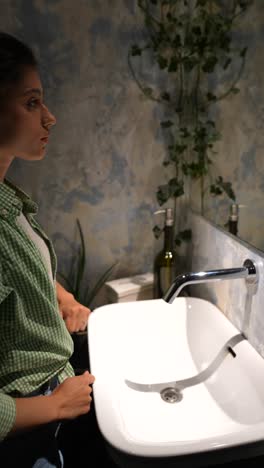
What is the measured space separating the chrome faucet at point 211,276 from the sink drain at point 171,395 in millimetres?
260

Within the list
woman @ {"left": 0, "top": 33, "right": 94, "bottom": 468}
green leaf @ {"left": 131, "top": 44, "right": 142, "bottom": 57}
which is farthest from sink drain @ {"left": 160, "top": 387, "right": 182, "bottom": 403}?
green leaf @ {"left": 131, "top": 44, "right": 142, "bottom": 57}

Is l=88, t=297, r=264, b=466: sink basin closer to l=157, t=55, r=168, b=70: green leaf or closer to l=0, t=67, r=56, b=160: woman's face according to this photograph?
l=0, t=67, r=56, b=160: woman's face

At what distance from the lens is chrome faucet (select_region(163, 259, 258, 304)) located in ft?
2.32

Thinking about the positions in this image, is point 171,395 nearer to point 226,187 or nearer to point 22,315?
point 22,315

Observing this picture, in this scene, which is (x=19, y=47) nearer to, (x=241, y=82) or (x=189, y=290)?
(x=241, y=82)

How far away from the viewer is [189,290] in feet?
3.80

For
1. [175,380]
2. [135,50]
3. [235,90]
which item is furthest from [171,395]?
[135,50]

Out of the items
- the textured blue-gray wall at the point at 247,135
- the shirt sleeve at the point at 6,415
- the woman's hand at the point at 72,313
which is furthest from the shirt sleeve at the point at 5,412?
the textured blue-gray wall at the point at 247,135

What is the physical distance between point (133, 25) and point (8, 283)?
856 mm

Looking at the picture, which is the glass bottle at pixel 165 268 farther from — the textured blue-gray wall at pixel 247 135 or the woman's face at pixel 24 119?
the woman's face at pixel 24 119

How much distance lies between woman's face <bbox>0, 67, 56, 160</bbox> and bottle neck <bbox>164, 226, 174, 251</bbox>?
0.55m

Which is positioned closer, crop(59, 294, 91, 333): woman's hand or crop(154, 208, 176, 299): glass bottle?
crop(59, 294, 91, 333): woman's hand

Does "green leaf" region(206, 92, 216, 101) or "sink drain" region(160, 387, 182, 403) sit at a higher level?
"green leaf" region(206, 92, 216, 101)

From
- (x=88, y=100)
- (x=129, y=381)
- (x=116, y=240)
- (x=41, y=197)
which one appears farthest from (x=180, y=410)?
(x=88, y=100)
